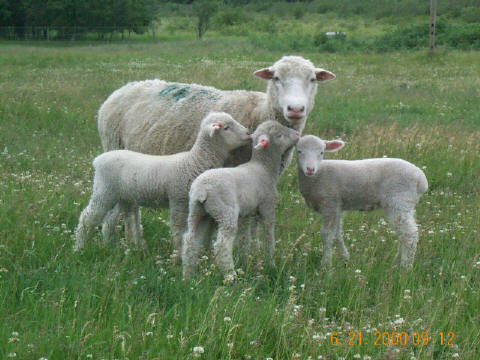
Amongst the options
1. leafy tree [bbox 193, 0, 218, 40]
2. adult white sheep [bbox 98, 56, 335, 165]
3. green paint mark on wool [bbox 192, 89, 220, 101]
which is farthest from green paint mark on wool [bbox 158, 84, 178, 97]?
leafy tree [bbox 193, 0, 218, 40]

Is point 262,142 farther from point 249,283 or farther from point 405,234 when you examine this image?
point 405,234

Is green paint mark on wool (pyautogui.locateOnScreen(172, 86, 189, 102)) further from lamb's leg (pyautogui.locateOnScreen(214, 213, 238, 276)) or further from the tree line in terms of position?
the tree line

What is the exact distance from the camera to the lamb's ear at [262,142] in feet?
15.3

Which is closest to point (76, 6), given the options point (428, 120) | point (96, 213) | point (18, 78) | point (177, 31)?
point (177, 31)

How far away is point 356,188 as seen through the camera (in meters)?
5.05

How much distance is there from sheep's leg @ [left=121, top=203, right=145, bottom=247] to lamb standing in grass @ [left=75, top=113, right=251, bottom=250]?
0.15 metres

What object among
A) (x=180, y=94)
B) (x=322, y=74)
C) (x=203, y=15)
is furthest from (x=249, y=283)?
(x=203, y=15)

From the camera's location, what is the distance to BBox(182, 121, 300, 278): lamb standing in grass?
4273 millimetres

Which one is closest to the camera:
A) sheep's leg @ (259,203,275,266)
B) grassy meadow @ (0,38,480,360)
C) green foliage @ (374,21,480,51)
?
grassy meadow @ (0,38,480,360)

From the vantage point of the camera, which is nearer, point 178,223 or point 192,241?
point 192,241

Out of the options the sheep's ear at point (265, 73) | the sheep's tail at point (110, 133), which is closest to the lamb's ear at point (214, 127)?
the sheep's ear at point (265, 73)

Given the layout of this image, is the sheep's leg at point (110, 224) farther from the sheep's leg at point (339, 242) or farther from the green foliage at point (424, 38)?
the green foliage at point (424, 38)

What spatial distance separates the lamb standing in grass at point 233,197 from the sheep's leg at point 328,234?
50 centimetres

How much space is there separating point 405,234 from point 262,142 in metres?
Answer: 1.46
